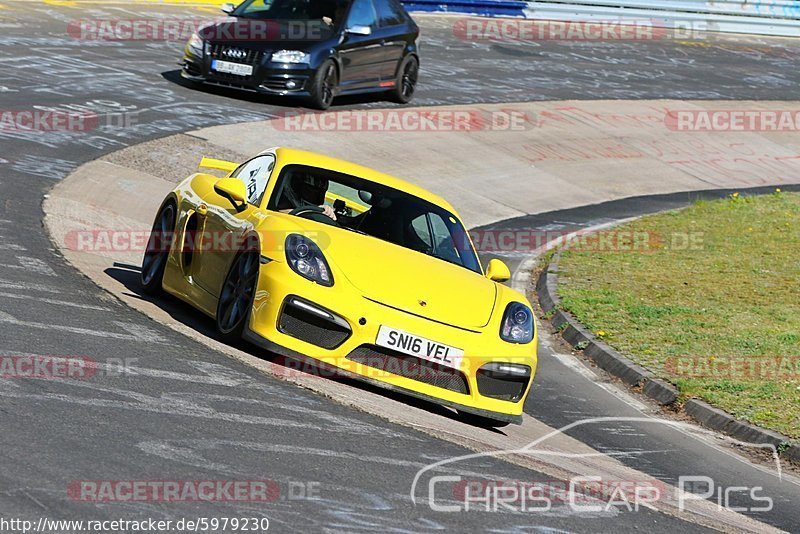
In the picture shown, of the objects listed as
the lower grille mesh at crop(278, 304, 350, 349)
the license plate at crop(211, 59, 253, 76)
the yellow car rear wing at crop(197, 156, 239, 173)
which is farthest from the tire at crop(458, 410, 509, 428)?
the license plate at crop(211, 59, 253, 76)

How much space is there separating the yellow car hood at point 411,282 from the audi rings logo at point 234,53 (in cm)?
1108

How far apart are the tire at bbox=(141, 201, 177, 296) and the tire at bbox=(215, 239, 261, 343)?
1188 millimetres

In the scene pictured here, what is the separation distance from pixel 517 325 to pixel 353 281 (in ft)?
3.67

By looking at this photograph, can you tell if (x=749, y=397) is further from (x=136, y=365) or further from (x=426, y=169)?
(x=426, y=169)

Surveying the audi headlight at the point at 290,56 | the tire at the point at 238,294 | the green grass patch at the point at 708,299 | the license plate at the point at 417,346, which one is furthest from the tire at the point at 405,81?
the license plate at the point at 417,346

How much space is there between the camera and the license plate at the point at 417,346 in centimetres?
772

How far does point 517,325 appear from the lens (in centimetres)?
834

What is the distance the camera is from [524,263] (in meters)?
15.5

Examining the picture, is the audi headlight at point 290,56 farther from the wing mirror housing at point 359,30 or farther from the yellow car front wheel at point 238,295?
the yellow car front wheel at point 238,295

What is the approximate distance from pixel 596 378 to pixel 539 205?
8046mm

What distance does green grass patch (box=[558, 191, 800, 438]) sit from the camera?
→ 10.4 metres

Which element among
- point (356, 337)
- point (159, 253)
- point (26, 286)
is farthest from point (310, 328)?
point (159, 253)

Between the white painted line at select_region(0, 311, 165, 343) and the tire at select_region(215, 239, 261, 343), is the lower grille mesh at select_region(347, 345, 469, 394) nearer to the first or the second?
the tire at select_region(215, 239, 261, 343)

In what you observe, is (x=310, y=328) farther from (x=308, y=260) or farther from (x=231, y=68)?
(x=231, y=68)
